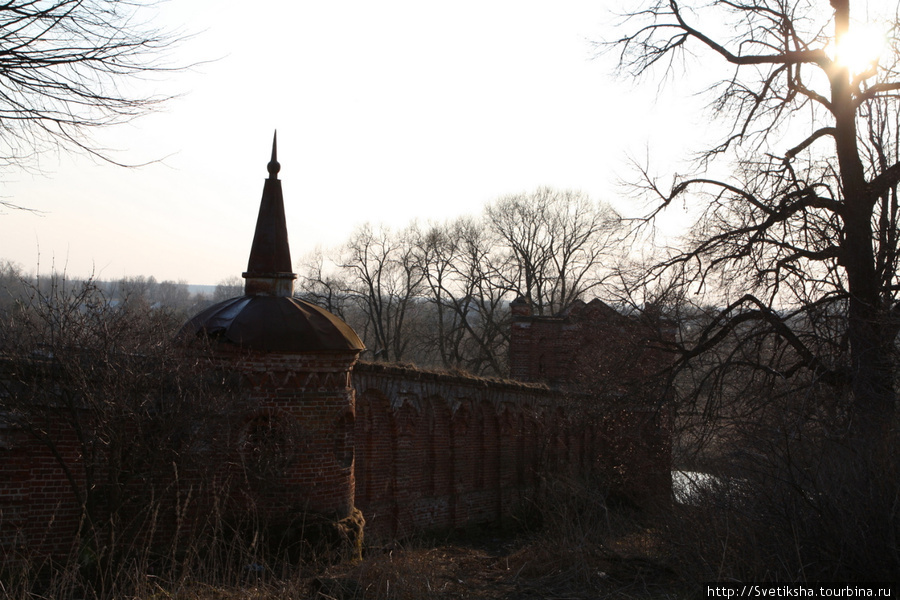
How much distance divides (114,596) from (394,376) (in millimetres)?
7873

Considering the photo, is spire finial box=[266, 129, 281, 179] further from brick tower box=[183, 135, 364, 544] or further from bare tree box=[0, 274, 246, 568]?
bare tree box=[0, 274, 246, 568]

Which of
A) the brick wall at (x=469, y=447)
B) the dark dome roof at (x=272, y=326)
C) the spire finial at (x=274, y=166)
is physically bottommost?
the brick wall at (x=469, y=447)

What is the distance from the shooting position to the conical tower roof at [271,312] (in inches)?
383

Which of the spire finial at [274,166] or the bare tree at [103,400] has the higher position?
the spire finial at [274,166]

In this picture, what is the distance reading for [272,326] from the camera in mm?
9883

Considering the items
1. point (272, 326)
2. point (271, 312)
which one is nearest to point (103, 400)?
point (272, 326)

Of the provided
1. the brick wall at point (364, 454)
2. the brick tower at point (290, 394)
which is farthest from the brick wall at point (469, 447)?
the brick tower at point (290, 394)

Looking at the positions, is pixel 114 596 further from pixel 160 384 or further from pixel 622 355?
pixel 622 355

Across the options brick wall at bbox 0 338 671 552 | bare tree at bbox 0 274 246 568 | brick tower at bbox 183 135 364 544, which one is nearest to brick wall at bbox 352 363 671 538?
brick wall at bbox 0 338 671 552

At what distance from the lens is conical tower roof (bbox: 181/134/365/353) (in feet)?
31.9

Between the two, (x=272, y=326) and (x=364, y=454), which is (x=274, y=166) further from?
(x=364, y=454)

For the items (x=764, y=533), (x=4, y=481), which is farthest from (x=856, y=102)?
(x=4, y=481)

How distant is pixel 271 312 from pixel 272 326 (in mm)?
281

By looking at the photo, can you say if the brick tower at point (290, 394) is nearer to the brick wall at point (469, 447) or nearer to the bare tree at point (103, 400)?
the bare tree at point (103, 400)
